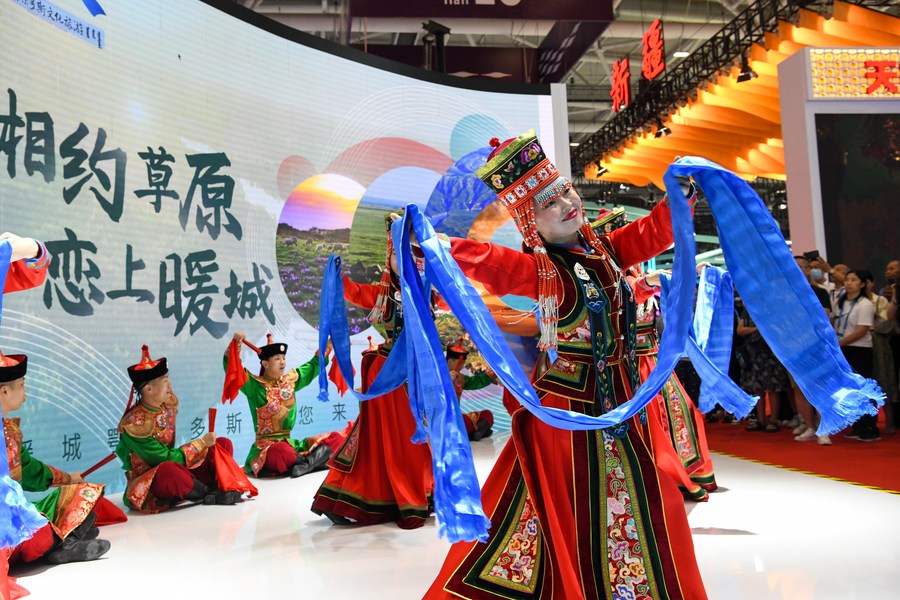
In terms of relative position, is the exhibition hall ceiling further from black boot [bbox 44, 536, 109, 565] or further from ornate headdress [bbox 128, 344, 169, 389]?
black boot [bbox 44, 536, 109, 565]

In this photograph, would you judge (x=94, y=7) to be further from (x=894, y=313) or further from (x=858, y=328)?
(x=894, y=313)

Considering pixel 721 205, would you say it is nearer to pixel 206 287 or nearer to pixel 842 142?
pixel 206 287

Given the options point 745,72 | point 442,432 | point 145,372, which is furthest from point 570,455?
point 745,72

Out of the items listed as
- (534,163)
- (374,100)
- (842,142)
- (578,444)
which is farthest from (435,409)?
(842,142)

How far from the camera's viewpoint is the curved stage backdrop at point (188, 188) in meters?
4.77

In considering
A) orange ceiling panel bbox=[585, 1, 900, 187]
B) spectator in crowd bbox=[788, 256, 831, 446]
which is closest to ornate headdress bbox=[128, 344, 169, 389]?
spectator in crowd bbox=[788, 256, 831, 446]

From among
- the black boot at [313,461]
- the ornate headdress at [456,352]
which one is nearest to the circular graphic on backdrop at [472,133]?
the ornate headdress at [456,352]

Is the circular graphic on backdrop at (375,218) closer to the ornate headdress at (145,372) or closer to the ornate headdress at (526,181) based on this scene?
the ornate headdress at (145,372)

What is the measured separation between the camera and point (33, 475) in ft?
11.9

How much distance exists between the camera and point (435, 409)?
6.36ft

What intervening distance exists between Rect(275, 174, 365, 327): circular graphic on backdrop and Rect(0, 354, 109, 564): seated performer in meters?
3.12

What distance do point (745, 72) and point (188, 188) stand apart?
7022 millimetres

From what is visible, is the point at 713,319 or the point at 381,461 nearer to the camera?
the point at 713,319

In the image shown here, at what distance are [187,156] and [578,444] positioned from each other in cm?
453
